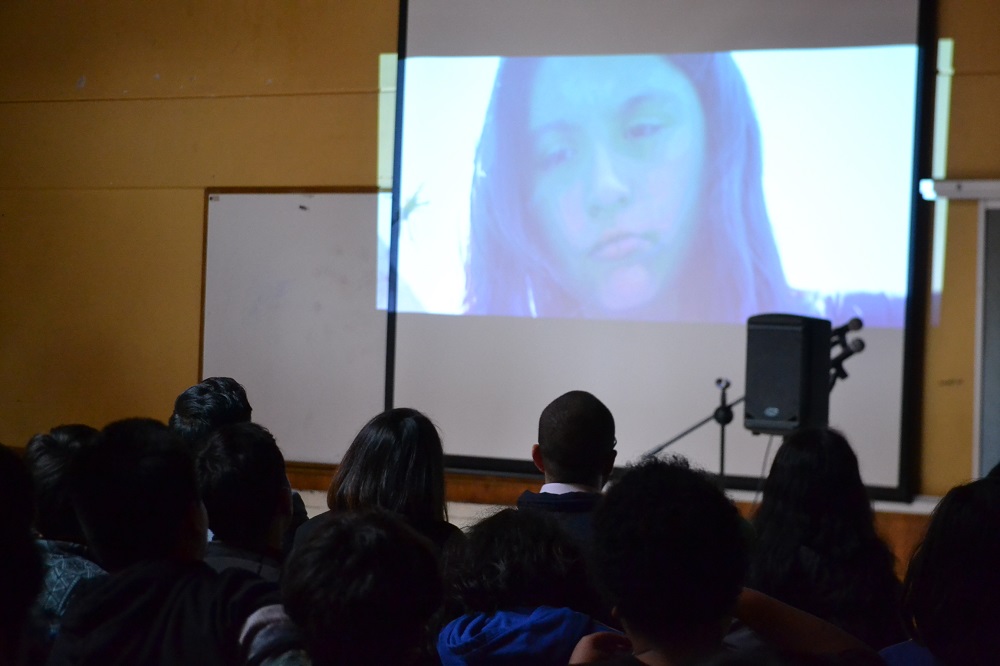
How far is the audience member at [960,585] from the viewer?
43.6 inches

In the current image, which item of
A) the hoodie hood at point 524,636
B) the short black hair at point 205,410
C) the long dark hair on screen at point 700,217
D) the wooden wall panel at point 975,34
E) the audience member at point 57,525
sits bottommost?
the hoodie hood at point 524,636

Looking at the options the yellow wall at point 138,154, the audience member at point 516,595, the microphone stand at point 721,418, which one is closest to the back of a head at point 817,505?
the audience member at point 516,595

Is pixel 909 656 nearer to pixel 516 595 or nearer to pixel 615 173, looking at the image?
pixel 516 595

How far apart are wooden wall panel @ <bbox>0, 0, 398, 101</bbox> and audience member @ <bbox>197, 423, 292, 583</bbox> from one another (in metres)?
3.53

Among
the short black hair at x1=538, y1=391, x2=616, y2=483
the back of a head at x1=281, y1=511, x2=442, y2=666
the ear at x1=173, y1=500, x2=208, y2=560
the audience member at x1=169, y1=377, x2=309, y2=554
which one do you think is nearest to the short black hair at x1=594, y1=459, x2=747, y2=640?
the back of a head at x1=281, y1=511, x2=442, y2=666

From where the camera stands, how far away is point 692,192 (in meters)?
4.38

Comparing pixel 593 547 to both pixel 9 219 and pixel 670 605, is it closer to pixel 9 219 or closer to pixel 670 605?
pixel 670 605

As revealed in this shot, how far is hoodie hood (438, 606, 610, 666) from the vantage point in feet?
4.66

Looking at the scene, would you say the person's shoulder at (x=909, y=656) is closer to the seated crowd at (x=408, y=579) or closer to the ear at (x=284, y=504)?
the seated crowd at (x=408, y=579)

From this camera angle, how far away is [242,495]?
1.62 m

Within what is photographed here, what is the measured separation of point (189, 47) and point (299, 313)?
1568 mm

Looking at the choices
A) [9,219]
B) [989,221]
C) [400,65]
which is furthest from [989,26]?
[9,219]

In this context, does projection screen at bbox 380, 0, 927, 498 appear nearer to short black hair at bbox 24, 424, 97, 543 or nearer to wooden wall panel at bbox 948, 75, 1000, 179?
wooden wall panel at bbox 948, 75, 1000, 179

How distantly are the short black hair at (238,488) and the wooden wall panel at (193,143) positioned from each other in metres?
3.38
